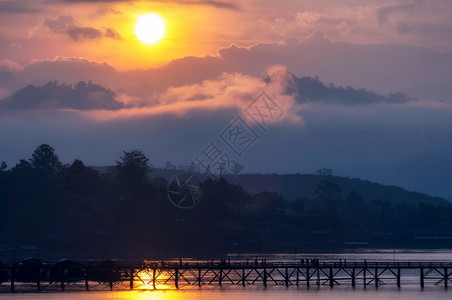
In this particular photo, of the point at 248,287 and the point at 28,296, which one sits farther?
the point at 248,287

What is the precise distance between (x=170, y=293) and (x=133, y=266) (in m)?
6.60

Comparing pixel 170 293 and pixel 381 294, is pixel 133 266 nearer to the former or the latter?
pixel 170 293

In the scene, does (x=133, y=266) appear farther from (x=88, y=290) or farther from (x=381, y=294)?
(x=381, y=294)

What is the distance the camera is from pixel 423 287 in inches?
5217

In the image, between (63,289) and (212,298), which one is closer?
(212,298)

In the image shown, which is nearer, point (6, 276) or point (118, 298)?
point (118, 298)

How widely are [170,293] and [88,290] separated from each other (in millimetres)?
11113

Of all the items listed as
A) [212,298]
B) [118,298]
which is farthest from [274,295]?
[118,298]

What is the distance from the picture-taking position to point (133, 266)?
130m

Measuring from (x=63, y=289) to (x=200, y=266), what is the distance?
706 inches

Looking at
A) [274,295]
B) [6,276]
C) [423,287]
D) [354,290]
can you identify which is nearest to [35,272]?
[6,276]

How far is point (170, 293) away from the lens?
415 feet

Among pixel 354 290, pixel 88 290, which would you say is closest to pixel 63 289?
pixel 88 290

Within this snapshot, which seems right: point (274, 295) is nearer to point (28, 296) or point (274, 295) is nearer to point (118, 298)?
point (118, 298)
